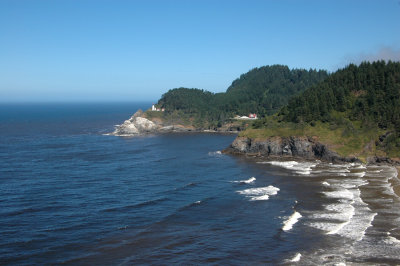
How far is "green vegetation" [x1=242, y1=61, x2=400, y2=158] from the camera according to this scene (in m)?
86.4

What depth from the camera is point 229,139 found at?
137250 millimetres

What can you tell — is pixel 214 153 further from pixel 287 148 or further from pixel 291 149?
pixel 291 149

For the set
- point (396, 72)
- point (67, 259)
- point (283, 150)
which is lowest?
point (67, 259)

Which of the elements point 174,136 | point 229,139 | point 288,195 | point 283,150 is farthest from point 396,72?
point 174,136

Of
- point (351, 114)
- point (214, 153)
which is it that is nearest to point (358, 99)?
point (351, 114)

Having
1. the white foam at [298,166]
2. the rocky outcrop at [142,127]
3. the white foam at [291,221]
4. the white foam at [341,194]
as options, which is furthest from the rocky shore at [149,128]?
the white foam at [291,221]

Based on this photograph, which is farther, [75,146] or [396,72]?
[75,146]

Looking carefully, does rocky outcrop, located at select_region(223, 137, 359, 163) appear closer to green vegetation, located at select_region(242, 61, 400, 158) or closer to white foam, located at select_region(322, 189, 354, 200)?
green vegetation, located at select_region(242, 61, 400, 158)

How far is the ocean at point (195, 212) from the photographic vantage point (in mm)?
38250

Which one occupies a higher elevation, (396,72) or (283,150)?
(396,72)

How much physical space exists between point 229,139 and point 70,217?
92.6m

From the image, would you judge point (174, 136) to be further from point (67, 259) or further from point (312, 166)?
point (67, 259)

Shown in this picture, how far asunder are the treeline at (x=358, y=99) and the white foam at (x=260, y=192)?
41.5 meters

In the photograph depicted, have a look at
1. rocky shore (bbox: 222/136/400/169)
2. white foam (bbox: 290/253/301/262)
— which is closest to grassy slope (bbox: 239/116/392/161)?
rocky shore (bbox: 222/136/400/169)
